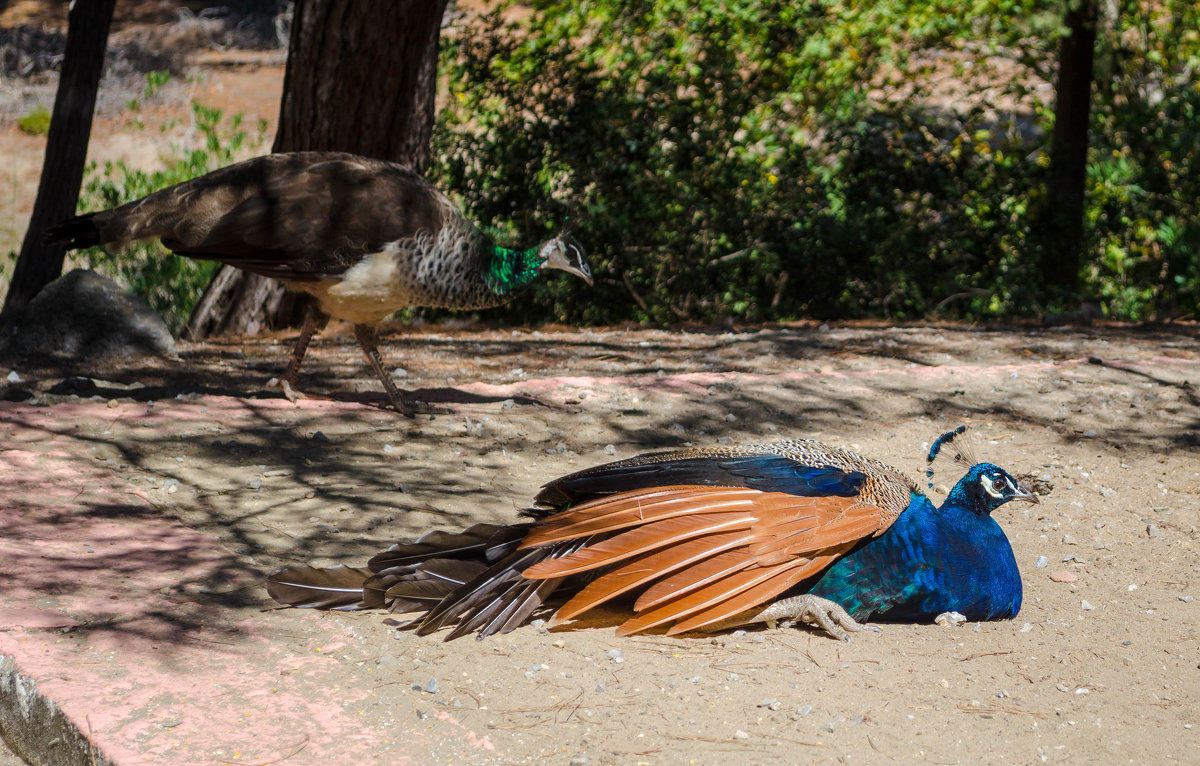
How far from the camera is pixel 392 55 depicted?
7.64m

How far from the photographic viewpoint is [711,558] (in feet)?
9.99

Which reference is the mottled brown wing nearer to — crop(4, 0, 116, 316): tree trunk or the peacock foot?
the peacock foot

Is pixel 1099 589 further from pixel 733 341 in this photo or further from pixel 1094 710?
pixel 733 341

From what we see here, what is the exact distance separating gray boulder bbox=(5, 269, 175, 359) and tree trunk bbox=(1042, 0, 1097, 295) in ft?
25.4

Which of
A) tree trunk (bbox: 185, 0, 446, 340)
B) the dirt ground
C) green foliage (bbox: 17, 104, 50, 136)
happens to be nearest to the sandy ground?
the dirt ground

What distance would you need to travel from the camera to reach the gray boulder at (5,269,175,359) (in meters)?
6.23

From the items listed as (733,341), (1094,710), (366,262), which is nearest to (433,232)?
(366,262)

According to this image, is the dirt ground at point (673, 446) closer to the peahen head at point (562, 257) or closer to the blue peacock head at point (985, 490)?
the blue peacock head at point (985, 490)

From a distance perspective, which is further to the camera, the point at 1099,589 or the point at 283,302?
the point at 283,302

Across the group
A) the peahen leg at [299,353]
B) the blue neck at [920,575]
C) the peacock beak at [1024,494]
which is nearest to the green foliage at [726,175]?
the peahen leg at [299,353]

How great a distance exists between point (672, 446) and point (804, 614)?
186cm

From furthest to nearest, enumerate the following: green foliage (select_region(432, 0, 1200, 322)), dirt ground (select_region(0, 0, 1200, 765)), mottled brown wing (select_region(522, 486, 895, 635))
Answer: green foliage (select_region(432, 0, 1200, 322)), mottled brown wing (select_region(522, 486, 895, 635)), dirt ground (select_region(0, 0, 1200, 765))

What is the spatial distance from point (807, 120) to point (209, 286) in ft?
19.3

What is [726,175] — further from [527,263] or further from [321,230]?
[321,230]
